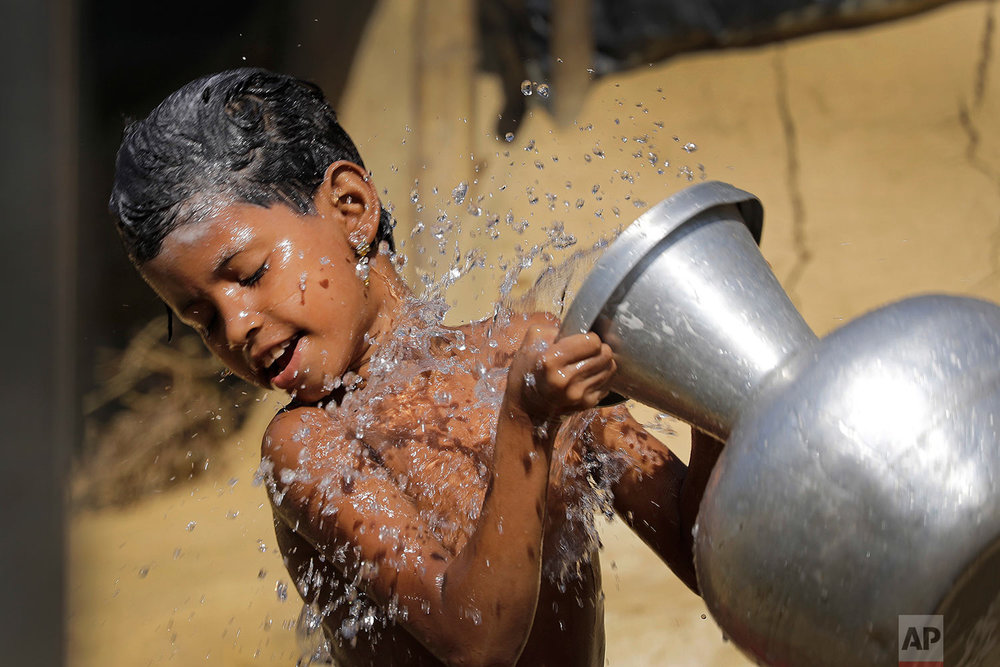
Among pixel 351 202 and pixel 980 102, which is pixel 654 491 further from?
pixel 980 102

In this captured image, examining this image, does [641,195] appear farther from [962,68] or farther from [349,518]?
[349,518]

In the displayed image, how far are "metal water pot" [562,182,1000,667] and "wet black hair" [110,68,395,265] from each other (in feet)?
2.67

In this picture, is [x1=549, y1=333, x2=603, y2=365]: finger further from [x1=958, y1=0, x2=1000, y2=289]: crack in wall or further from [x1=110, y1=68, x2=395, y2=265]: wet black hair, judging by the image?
[x1=958, y1=0, x2=1000, y2=289]: crack in wall

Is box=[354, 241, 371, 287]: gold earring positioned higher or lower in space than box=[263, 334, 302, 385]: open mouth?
higher

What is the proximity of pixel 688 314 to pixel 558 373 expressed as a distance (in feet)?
0.57

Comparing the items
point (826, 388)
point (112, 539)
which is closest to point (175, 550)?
point (112, 539)

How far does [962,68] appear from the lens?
4.00 metres

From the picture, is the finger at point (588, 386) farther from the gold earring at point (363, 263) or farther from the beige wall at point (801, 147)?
the beige wall at point (801, 147)

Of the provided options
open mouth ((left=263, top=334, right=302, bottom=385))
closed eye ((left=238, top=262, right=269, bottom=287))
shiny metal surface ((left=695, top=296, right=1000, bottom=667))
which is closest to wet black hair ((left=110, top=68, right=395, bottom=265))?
closed eye ((left=238, top=262, right=269, bottom=287))

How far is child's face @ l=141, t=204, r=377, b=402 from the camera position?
1.71m

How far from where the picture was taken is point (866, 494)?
107cm

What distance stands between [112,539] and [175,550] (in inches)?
9.5

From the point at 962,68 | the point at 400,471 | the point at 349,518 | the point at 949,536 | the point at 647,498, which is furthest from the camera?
the point at 962,68

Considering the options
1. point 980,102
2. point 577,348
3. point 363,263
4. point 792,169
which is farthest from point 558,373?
point 980,102
